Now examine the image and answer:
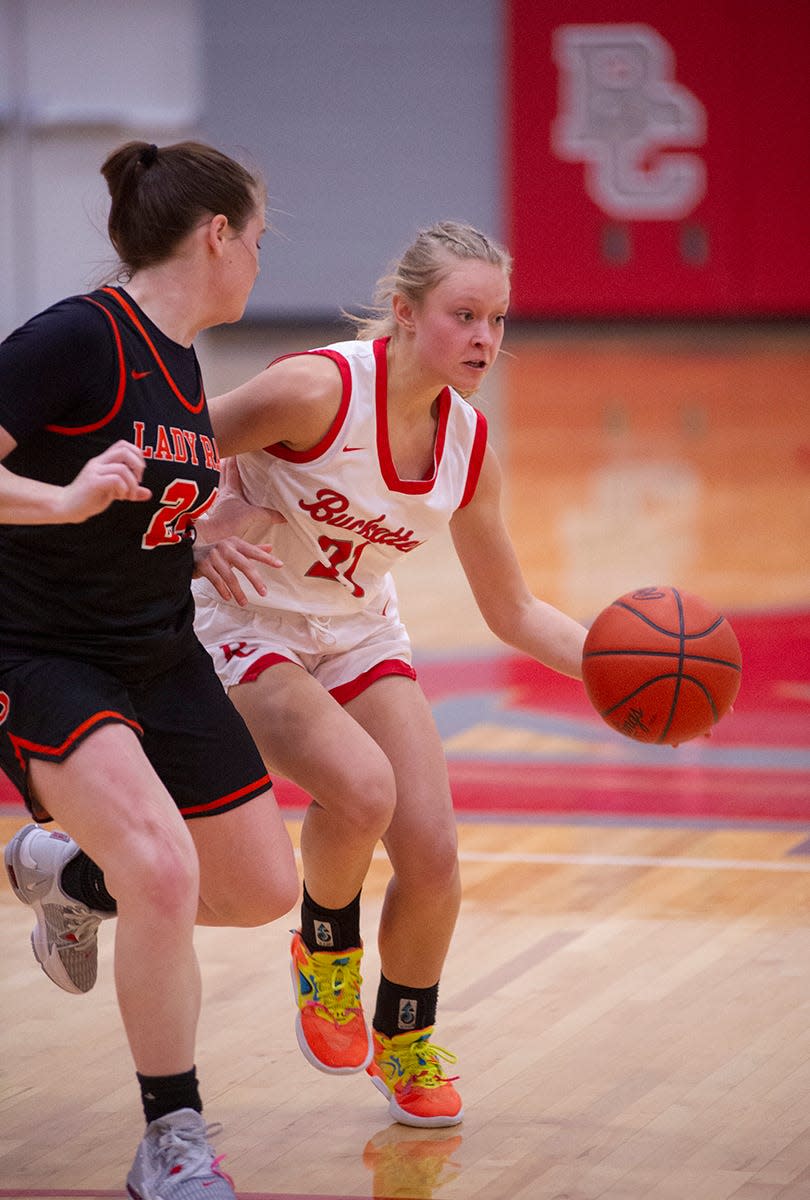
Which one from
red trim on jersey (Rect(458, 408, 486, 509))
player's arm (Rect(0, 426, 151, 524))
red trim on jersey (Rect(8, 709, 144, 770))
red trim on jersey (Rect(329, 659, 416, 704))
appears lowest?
red trim on jersey (Rect(329, 659, 416, 704))

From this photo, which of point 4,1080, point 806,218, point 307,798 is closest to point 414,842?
point 4,1080

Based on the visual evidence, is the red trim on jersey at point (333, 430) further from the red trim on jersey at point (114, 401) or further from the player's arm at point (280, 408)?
the red trim on jersey at point (114, 401)

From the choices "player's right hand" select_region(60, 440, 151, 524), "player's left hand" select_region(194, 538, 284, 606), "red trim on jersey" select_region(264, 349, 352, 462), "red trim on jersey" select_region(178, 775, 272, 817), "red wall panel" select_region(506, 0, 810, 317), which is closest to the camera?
"player's right hand" select_region(60, 440, 151, 524)

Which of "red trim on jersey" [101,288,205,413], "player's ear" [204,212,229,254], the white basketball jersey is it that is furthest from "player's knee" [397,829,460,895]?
"player's ear" [204,212,229,254]

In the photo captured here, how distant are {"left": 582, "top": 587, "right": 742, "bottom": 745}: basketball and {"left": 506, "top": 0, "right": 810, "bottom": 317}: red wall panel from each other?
16044 millimetres

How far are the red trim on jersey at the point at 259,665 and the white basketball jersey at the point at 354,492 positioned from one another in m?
0.12

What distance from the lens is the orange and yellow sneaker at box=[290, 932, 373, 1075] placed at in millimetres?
3506

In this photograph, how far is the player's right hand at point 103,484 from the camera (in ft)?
8.83

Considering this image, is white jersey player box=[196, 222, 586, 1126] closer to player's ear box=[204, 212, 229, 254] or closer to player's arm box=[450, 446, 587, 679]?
player's arm box=[450, 446, 587, 679]

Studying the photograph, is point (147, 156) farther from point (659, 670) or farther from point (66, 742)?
point (659, 670)

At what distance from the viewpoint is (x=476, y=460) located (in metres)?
3.73

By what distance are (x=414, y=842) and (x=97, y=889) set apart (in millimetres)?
678

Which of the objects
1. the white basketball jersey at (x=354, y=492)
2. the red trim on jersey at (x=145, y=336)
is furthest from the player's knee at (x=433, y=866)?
the red trim on jersey at (x=145, y=336)

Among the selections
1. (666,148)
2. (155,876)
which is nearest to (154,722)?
(155,876)
